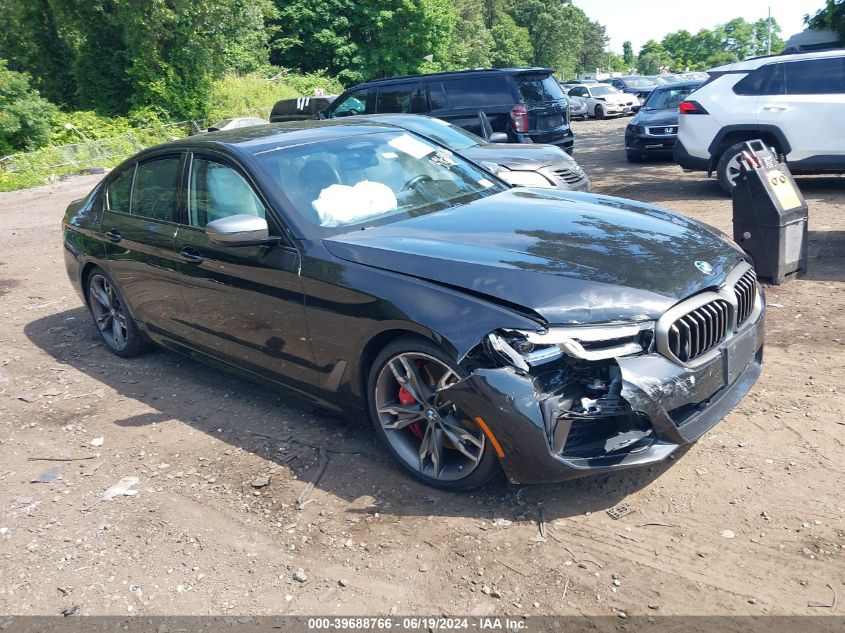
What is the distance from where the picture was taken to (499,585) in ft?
10.2

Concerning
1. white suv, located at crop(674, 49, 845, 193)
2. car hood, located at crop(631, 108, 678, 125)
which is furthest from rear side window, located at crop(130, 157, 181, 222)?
car hood, located at crop(631, 108, 678, 125)

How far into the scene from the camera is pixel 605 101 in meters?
31.5

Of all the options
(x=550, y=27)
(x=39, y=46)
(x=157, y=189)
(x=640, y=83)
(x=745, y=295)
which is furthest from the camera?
(x=550, y=27)

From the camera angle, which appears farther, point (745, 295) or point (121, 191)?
point (121, 191)

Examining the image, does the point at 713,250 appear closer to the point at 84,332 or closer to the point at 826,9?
the point at 84,332

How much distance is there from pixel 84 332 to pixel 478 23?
214 feet

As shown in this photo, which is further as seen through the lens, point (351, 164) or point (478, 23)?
point (478, 23)

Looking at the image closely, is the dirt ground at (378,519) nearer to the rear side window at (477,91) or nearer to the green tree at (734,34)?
the rear side window at (477,91)

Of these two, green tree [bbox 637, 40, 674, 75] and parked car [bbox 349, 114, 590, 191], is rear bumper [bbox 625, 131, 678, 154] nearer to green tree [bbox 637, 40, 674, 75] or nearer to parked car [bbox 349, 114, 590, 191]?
parked car [bbox 349, 114, 590, 191]

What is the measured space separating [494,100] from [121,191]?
24.6 ft

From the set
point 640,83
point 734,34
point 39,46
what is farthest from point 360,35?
point 734,34

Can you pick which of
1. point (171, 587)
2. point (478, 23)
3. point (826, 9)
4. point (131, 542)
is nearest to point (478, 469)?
point (171, 587)

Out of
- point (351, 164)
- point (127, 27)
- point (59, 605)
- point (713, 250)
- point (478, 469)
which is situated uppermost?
point (127, 27)

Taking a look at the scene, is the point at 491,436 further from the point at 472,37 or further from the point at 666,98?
the point at 472,37
